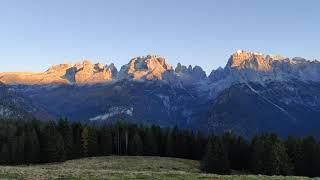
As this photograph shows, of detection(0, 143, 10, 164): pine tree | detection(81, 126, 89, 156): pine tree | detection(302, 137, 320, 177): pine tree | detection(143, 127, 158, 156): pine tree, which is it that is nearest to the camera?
detection(302, 137, 320, 177): pine tree

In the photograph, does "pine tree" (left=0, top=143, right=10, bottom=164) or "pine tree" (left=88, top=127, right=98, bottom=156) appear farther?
"pine tree" (left=88, top=127, right=98, bottom=156)

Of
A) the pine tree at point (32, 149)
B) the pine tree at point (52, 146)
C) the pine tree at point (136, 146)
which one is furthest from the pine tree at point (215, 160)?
the pine tree at point (32, 149)

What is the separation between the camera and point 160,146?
15888 centimetres

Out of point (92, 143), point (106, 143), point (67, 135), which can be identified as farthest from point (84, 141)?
point (106, 143)

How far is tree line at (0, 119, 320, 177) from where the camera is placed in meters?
108

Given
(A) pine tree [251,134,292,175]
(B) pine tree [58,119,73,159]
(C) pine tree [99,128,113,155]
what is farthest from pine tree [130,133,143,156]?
(A) pine tree [251,134,292,175]

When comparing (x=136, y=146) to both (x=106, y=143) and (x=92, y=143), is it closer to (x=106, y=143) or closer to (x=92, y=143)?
(x=106, y=143)

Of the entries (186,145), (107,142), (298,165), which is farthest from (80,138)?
(298,165)

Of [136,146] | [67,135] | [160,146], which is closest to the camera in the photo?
[67,135]

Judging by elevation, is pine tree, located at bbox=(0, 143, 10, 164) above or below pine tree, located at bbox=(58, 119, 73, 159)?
below

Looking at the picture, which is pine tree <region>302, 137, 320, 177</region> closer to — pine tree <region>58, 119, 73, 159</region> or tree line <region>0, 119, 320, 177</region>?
tree line <region>0, 119, 320, 177</region>

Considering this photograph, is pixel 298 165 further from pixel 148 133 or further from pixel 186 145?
pixel 148 133

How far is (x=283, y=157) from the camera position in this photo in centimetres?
10769

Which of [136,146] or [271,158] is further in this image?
[136,146]
